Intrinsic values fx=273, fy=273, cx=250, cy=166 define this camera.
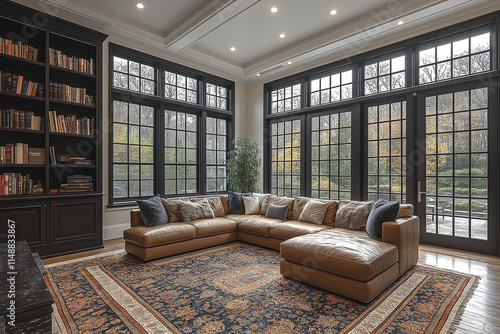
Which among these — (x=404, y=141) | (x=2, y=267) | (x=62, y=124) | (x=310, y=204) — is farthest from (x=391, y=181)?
(x=62, y=124)

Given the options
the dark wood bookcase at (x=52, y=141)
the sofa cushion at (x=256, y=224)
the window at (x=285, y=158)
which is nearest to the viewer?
the dark wood bookcase at (x=52, y=141)

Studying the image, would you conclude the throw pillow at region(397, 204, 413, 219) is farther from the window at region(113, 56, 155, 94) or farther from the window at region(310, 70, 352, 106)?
the window at region(113, 56, 155, 94)

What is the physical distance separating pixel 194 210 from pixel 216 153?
7.78ft

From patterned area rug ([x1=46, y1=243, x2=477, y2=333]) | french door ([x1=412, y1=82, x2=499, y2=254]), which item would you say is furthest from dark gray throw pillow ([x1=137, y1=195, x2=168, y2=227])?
french door ([x1=412, y1=82, x2=499, y2=254])

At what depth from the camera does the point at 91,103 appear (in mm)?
4402

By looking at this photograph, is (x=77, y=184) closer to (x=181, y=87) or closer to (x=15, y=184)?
(x=15, y=184)

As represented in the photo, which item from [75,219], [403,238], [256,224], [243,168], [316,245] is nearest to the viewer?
[316,245]

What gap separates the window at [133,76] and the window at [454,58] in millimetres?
4906

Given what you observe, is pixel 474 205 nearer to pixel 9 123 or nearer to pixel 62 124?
pixel 62 124

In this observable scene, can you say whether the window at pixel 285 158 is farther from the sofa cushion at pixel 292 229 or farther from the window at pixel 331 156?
the sofa cushion at pixel 292 229

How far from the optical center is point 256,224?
176 inches

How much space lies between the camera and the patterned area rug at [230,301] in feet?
7.06

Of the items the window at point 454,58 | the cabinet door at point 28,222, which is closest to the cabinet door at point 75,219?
the cabinet door at point 28,222

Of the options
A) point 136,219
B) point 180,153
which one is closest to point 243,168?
point 180,153
